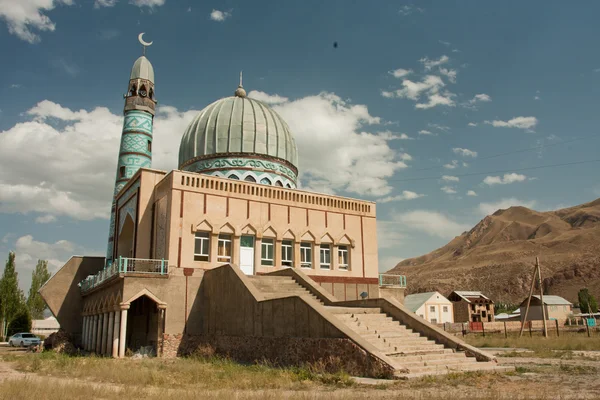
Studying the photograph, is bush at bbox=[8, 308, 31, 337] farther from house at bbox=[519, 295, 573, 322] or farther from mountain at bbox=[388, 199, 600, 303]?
mountain at bbox=[388, 199, 600, 303]

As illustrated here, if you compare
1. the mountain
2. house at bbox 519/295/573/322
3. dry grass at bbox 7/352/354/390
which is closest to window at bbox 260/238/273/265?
dry grass at bbox 7/352/354/390

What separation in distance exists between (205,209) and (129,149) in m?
12.9

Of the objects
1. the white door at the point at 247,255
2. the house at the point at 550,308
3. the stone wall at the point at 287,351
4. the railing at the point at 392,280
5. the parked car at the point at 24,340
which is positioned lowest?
the parked car at the point at 24,340

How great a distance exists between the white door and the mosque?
0.25ft

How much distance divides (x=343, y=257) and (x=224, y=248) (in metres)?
7.44

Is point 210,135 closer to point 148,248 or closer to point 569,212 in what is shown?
point 148,248

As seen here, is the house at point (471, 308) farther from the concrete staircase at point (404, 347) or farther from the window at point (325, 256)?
the concrete staircase at point (404, 347)

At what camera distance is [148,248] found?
26422mm

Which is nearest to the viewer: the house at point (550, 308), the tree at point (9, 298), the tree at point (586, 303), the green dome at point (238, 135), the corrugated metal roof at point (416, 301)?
the green dome at point (238, 135)

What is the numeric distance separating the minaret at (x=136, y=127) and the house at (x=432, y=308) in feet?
126

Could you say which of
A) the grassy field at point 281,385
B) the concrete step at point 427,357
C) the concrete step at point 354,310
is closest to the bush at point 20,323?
the grassy field at point 281,385

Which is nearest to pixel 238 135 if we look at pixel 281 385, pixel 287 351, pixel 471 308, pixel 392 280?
pixel 392 280

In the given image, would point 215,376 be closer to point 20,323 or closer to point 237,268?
point 237,268

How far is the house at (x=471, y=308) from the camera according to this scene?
67.3 metres
